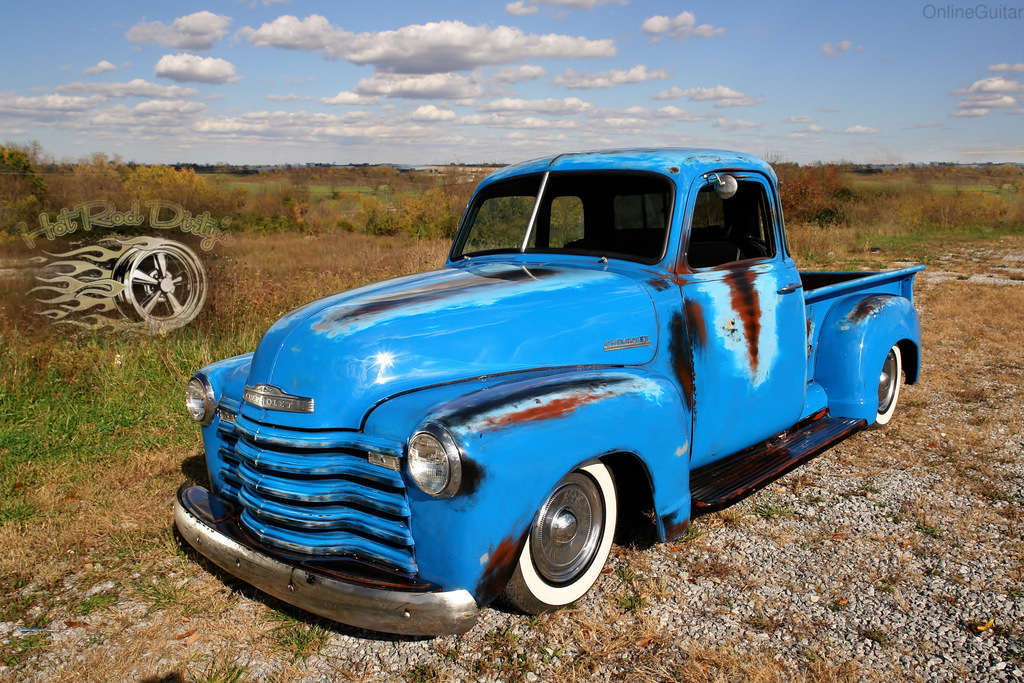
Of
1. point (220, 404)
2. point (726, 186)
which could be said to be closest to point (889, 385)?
point (726, 186)

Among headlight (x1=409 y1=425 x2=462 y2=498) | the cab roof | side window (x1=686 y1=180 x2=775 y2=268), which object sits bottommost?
headlight (x1=409 y1=425 x2=462 y2=498)

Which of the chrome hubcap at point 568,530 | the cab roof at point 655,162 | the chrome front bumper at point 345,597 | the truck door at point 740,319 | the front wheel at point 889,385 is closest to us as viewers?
the chrome front bumper at point 345,597

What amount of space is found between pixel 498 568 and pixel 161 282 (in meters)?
6.63

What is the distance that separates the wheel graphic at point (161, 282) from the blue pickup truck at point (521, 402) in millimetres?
4561

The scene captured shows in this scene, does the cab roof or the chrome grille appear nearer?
the chrome grille

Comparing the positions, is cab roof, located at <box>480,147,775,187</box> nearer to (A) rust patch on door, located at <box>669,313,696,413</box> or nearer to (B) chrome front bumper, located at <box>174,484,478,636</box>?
(A) rust patch on door, located at <box>669,313,696,413</box>

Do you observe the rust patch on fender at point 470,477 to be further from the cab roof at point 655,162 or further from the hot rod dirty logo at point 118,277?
the hot rod dirty logo at point 118,277

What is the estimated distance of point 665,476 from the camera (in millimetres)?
2994

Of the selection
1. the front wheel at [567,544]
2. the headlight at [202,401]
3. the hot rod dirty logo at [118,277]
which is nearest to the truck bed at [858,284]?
the front wheel at [567,544]

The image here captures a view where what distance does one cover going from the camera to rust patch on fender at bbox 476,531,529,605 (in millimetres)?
2371

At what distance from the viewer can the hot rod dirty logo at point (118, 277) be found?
7.36m

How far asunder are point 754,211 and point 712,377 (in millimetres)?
1202

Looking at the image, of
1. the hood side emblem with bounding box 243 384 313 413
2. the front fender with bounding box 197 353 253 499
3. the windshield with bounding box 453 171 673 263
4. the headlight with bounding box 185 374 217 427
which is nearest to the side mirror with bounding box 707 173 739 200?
the windshield with bounding box 453 171 673 263

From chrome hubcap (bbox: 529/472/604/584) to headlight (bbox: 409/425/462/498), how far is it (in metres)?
0.44
